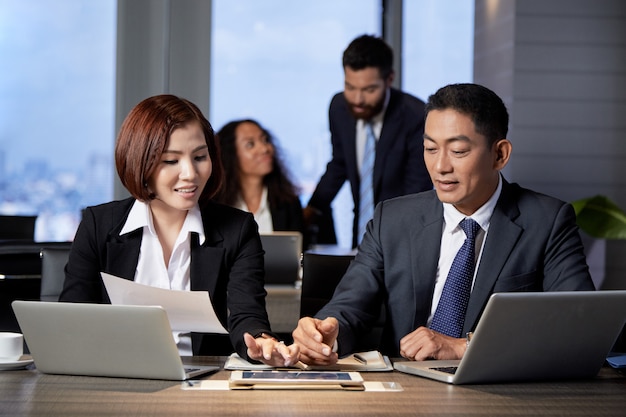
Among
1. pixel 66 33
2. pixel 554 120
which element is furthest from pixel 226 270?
pixel 66 33

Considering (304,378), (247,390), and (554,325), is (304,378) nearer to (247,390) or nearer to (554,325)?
(247,390)

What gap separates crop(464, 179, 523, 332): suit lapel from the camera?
2254 millimetres

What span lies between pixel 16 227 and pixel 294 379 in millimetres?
3335

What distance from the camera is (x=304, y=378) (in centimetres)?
172

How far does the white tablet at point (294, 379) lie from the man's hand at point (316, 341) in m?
0.07

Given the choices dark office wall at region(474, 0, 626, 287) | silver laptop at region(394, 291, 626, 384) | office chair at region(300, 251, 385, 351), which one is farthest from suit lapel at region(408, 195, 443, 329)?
dark office wall at region(474, 0, 626, 287)

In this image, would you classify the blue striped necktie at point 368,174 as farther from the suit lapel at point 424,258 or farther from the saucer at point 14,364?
Answer: the saucer at point 14,364

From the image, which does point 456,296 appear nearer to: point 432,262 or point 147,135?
point 432,262

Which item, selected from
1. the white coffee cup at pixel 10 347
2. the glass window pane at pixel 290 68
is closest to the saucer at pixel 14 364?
the white coffee cup at pixel 10 347

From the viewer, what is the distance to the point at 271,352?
183 cm

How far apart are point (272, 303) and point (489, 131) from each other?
112cm

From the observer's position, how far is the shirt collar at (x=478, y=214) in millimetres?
2352

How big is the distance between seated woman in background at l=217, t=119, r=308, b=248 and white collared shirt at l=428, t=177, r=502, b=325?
2.26 metres

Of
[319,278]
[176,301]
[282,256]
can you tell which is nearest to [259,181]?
[282,256]
